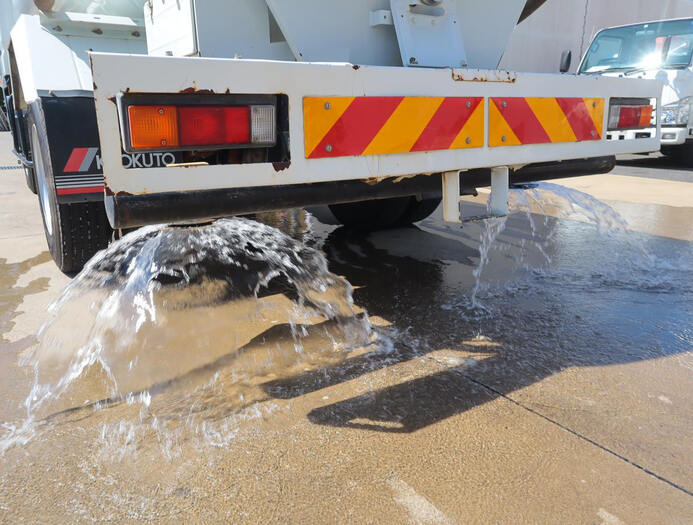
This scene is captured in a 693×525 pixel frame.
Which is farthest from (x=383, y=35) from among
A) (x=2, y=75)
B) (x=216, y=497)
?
(x=2, y=75)

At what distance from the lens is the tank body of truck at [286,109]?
1763 millimetres

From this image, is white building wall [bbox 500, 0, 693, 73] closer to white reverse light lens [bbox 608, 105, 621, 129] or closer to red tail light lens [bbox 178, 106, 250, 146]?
white reverse light lens [bbox 608, 105, 621, 129]

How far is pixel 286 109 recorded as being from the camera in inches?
75.8

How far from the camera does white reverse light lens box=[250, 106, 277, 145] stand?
1880mm

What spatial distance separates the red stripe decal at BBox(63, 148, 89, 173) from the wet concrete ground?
0.81 metres

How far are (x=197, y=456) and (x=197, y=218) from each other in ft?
2.50

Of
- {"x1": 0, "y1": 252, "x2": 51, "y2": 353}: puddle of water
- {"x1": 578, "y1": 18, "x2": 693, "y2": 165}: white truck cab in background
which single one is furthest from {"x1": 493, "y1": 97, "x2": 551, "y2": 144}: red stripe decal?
{"x1": 578, "y1": 18, "x2": 693, "y2": 165}: white truck cab in background

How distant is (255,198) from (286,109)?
0.32m

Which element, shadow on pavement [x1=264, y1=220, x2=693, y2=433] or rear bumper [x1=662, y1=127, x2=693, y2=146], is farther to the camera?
rear bumper [x1=662, y1=127, x2=693, y2=146]

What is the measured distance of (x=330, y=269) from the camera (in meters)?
3.61

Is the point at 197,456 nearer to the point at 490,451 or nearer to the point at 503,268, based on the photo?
the point at 490,451

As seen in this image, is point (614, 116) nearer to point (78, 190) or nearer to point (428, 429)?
point (428, 429)

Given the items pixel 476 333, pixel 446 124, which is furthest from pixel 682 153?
pixel 446 124

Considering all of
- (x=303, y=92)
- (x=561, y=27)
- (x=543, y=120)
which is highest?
(x=561, y=27)
